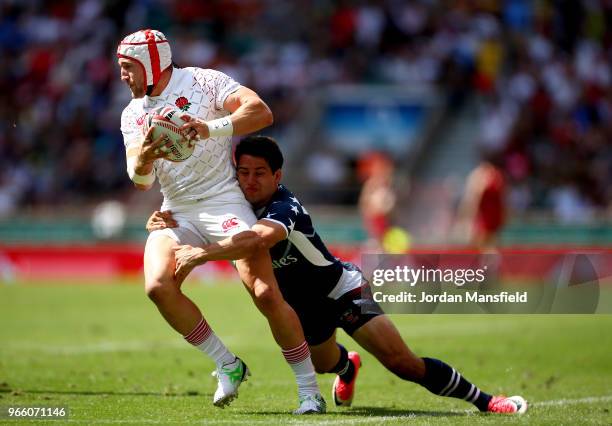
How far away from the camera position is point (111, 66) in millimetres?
26125

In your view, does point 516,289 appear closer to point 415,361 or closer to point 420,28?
point 415,361

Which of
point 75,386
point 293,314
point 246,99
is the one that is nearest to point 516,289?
point 293,314

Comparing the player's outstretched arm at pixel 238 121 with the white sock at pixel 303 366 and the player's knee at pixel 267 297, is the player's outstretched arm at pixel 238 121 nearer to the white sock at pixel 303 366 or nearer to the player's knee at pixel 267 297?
the player's knee at pixel 267 297

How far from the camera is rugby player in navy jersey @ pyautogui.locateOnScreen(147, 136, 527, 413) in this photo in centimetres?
788

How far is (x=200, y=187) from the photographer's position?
792cm

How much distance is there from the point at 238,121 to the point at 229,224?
0.73 meters

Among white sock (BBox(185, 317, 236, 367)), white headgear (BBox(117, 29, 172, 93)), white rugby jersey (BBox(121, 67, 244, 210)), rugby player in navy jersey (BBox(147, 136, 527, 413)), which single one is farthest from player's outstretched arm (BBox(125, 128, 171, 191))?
white sock (BBox(185, 317, 236, 367))

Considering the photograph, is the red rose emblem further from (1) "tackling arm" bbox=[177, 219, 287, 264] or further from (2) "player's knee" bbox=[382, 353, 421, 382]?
(2) "player's knee" bbox=[382, 353, 421, 382]

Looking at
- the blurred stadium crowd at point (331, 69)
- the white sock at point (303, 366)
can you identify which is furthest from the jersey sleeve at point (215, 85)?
the blurred stadium crowd at point (331, 69)

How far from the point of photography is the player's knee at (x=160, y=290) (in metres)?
7.54

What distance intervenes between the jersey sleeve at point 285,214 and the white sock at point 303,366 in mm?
825

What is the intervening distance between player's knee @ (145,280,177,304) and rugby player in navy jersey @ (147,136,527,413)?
289mm

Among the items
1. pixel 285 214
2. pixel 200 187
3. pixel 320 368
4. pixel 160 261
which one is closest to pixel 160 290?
pixel 160 261

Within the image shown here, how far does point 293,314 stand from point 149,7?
67.2 ft
